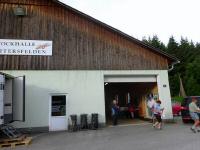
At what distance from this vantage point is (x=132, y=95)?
23.7m

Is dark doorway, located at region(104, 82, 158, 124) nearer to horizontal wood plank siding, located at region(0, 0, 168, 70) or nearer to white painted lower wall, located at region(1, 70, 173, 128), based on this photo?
horizontal wood plank siding, located at region(0, 0, 168, 70)

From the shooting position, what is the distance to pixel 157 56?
701 inches

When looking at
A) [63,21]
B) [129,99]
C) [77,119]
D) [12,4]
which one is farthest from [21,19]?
[129,99]

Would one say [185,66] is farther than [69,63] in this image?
Yes

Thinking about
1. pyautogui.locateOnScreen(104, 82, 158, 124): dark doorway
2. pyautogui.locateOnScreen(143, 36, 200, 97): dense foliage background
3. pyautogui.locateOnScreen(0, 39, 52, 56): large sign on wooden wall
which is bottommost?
pyautogui.locateOnScreen(104, 82, 158, 124): dark doorway

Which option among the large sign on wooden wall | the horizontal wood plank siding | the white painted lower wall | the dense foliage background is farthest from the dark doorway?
the dense foliage background

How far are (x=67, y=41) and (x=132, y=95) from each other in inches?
386

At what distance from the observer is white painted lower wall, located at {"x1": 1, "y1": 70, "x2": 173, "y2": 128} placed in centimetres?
1520

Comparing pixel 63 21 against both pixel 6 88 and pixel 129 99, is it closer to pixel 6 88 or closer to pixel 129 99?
pixel 6 88

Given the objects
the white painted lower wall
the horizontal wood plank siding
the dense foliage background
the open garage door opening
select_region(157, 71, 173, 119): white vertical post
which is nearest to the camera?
the white painted lower wall

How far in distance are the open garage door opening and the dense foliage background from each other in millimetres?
28539

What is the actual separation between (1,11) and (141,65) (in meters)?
9.79

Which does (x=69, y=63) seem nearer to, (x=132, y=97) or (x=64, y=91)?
(x=64, y=91)

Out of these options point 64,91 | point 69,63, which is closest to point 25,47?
point 69,63
